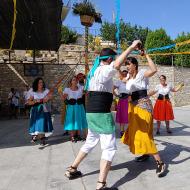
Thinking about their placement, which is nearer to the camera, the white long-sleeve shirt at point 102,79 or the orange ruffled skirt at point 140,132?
the white long-sleeve shirt at point 102,79

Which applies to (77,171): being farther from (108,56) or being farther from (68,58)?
(68,58)

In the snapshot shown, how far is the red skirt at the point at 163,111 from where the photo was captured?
30.8 feet

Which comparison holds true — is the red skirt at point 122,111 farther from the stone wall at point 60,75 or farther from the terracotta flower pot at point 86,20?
the stone wall at point 60,75

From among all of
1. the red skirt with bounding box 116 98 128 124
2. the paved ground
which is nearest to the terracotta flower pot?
the red skirt with bounding box 116 98 128 124

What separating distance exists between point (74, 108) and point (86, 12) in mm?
3758

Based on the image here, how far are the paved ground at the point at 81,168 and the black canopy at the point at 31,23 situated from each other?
2.66 metres

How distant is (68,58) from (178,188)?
758 inches

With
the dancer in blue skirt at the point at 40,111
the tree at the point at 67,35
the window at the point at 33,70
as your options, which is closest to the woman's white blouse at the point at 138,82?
the dancer in blue skirt at the point at 40,111

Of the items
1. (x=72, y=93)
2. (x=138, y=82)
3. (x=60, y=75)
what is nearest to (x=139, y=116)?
(x=138, y=82)

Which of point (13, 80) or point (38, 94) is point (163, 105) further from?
point (13, 80)

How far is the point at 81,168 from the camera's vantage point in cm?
550

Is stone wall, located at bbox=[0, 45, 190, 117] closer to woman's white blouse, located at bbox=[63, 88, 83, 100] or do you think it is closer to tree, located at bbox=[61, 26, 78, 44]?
tree, located at bbox=[61, 26, 78, 44]

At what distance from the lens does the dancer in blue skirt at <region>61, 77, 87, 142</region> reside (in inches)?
306

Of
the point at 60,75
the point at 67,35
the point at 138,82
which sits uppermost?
the point at 67,35
